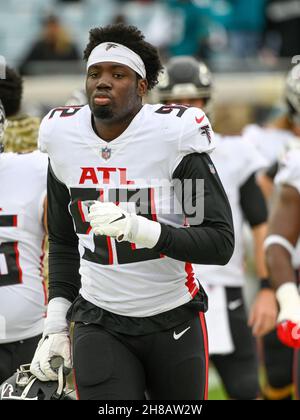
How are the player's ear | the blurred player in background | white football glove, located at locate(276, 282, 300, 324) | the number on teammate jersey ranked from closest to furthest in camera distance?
the player's ear
the number on teammate jersey
white football glove, located at locate(276, 282, 300, 324)
the blurred player in background

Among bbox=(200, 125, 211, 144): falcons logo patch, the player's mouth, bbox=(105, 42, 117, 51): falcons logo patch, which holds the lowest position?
bbox=(200, 125, 211, 144): falcons logo patch

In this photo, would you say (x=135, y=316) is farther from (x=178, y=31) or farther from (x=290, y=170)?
(x=178, y=31)

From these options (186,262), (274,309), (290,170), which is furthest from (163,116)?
(274,309)

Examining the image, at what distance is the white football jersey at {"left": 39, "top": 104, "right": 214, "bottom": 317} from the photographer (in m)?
3.47

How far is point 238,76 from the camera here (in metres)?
11.3

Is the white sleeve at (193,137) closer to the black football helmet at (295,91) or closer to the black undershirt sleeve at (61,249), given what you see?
the black undershirt sleeve at (61,249)

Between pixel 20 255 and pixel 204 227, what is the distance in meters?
0.94

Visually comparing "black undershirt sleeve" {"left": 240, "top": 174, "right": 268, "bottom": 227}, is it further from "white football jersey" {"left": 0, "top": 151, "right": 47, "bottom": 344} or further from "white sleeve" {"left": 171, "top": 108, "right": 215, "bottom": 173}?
"white sleeve" {"left": 171, "top": 108, "right": 215, "bottom": 173}

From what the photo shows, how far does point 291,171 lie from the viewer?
→ 4531 millimetres

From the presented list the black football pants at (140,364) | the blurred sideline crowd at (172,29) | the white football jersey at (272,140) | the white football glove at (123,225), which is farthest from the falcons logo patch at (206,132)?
the blurred sideline crowd at (172,29)

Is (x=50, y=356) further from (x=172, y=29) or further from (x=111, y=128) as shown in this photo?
(x=172, y=29)

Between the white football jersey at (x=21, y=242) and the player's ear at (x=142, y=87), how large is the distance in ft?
2.04

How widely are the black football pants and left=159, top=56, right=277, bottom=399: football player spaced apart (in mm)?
1828

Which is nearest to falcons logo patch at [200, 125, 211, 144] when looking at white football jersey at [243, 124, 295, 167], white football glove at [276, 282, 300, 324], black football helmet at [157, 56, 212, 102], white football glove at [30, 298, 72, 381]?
white football glove at [30, 298, 72, 381]
